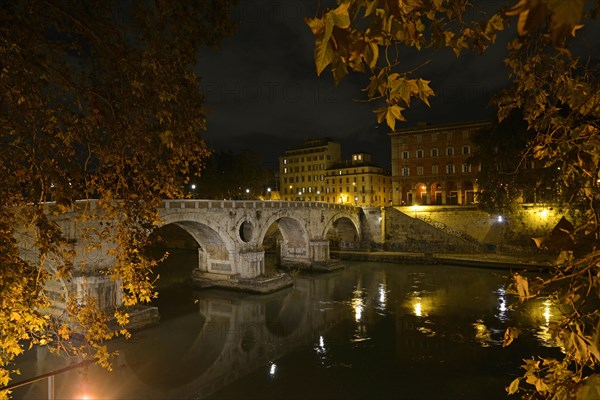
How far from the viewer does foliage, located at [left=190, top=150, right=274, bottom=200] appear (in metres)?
54.2

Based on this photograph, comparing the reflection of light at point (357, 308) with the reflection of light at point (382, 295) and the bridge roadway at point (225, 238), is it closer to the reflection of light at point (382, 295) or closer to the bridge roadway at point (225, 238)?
the reflection of light at point (382, 295)

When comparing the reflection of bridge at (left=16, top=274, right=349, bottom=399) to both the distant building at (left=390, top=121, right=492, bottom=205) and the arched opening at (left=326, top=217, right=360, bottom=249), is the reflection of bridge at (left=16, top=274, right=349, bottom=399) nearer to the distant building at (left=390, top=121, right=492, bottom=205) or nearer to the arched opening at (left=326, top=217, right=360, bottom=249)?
the arched opening at (left=326, top=217, right=360, bottom=249)

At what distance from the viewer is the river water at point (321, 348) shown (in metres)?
13.9

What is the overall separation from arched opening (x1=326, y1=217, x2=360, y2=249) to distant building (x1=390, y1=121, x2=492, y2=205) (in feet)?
29.4

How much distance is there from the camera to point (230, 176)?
54.8 m

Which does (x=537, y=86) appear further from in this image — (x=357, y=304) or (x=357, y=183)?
(x=357, y=183)

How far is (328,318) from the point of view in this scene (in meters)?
22.1

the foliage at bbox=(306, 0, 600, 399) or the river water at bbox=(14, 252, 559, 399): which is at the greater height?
the foliage at bbox=(306, 0, 600, 399)

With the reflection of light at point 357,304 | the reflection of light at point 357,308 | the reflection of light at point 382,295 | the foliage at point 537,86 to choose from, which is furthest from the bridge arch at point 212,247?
the foliage at point 537,86

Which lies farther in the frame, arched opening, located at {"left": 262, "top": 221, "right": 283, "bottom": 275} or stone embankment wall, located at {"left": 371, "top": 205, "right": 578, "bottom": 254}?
stone embankment wall, located at {"left": 371, "top": 205, "right": 578, "bottom": 254}

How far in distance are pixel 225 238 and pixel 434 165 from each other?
3156 centimetres

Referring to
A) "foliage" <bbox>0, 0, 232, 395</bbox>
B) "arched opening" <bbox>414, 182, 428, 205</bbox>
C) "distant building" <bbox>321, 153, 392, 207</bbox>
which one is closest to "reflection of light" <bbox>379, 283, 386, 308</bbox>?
"foliage" <bbox>0, 0, 232, 395</bbox>

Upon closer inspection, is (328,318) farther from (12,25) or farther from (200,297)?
(12,25)

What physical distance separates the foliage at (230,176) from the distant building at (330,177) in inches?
734
